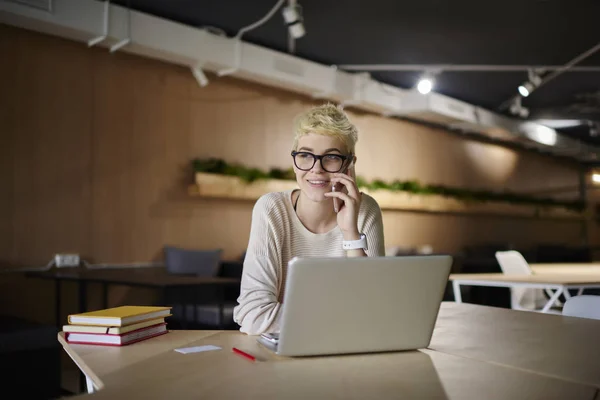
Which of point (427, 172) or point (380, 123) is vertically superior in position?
point (380, 123)

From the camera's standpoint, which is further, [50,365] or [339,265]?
[50,365]

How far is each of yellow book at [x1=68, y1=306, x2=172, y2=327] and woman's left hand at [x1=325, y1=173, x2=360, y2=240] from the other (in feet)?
2.08

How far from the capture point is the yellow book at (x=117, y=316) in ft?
5.21

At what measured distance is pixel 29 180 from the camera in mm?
5145

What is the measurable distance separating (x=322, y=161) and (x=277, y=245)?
1.06 ft

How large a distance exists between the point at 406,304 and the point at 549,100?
8777mm

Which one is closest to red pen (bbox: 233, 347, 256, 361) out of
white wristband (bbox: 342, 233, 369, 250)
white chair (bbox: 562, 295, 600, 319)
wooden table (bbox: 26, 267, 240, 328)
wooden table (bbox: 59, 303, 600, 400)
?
wooden table (bbox: 59, 303, 600, 400)

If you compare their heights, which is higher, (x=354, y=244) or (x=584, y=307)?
(x=354, y=244)

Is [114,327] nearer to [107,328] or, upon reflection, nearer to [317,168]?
[107,328]

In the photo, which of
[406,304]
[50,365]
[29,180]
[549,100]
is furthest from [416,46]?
[406,304]

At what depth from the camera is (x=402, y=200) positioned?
847 cm

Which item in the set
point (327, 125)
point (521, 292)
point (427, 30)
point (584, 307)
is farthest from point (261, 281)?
point (427, 30)

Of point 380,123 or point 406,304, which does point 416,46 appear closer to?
point 380,123

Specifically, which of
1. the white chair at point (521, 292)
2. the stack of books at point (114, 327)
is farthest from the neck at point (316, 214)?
the white chair at point (521, 292)
